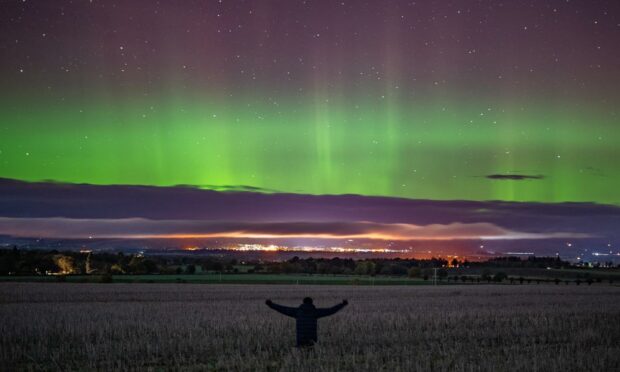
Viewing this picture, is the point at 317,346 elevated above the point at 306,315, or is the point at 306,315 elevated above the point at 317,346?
the point at 306,315

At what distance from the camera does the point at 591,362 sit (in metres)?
16.7

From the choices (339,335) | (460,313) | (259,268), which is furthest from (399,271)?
(339,335)

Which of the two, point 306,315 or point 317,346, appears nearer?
point 306,315

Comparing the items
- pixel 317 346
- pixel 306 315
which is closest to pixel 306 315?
pixel 306 315

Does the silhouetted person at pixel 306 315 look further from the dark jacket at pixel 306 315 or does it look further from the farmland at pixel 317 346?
the farmland at pixel 317 346

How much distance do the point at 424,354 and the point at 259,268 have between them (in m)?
123

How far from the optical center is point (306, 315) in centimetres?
1889

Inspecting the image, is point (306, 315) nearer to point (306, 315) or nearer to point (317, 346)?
point (306, 315)

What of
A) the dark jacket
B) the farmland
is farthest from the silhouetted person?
the farmland

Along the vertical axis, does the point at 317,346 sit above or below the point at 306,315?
below

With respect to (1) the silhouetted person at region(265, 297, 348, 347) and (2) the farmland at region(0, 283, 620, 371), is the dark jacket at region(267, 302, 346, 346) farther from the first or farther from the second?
(2) the farmland at region(0, 283, 620, 371)

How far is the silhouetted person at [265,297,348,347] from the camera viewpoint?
18781mm

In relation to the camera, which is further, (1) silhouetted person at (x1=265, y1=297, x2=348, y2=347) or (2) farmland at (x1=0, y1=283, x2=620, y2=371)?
(1) silhouetted person at (x1=265, y1=297, x2=348, y2=347)

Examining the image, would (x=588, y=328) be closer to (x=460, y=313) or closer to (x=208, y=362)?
(x=460, y=313)
